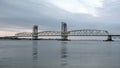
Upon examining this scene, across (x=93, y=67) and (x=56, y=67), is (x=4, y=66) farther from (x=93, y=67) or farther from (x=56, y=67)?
(x=93, y=67)

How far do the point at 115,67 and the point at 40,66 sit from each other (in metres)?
9.20

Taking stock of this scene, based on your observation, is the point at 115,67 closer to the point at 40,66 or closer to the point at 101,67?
the point at 101,67

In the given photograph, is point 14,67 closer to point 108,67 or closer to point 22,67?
point 22,67

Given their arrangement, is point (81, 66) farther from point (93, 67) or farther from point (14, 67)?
point (14, 67)

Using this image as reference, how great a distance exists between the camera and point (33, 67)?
92.2 feet

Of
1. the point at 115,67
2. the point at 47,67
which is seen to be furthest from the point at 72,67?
the point at 115,67

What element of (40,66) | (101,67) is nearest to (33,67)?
(40,66)

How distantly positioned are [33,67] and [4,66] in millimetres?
3764

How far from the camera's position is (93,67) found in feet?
93.8

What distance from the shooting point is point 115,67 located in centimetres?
2938

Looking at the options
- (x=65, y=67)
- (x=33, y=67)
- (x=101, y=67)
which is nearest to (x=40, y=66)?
(x=33, y=67)

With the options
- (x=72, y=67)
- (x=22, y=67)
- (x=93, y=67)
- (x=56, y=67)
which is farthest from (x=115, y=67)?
(x=22, y=67)

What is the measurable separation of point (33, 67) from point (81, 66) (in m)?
5.99

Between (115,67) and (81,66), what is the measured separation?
4169 millimetres
